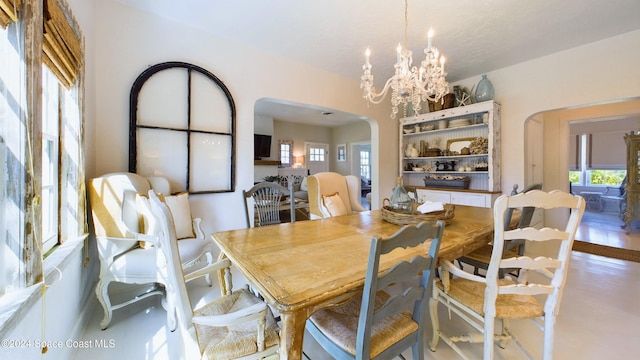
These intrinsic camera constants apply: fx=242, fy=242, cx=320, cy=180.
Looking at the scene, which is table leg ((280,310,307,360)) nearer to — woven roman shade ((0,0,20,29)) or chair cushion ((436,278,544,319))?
chair cushion ((436,278,544,319))

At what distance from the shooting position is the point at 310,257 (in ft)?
3.89

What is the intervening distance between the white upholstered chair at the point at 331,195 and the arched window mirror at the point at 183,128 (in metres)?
0.98

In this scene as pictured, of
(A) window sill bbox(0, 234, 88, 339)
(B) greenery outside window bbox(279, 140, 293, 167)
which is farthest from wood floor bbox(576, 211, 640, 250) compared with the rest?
(B) greenery outside window bbox(279, 140, 293, 167)

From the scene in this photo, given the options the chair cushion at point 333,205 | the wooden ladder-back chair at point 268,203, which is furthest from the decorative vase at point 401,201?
the wooden ladder-back chair at point 268,203

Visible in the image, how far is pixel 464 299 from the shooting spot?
53.1 inches

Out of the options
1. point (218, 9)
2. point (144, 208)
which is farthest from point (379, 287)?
point (218, 9)

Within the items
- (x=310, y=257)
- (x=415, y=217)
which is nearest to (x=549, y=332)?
(x=415, y=217)

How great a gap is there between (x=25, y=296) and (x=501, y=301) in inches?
86.3

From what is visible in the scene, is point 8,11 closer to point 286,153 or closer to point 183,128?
point 183,128

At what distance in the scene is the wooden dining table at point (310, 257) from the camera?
2.79ft

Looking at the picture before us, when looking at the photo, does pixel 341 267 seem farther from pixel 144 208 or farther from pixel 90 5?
pixel 90 5

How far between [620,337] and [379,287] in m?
2.08

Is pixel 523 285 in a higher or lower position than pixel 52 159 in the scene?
lower

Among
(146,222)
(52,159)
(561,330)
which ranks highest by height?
(52,159)
